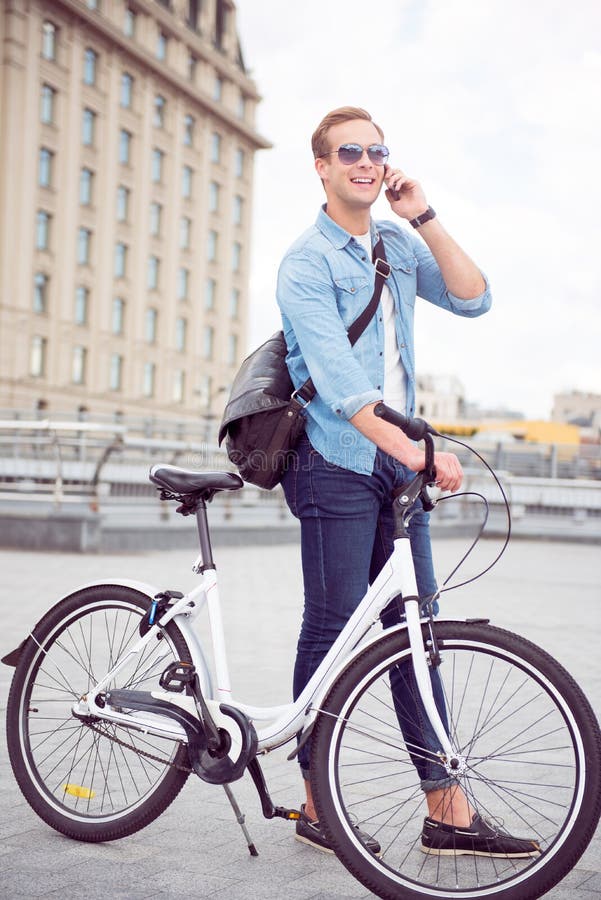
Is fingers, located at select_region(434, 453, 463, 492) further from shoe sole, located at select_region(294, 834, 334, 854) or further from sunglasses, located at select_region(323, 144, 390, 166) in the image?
shoe sole, located at select_region(294, 834, 334, 854)

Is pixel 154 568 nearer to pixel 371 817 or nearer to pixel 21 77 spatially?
pixel 371 817

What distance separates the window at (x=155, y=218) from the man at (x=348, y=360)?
54.5 meters

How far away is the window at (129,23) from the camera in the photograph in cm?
5516

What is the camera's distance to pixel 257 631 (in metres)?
8.07

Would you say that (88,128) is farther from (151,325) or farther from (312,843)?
(312,843)

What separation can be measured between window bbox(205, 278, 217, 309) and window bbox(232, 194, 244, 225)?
148 inches

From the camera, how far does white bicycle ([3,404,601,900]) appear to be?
2.98 m

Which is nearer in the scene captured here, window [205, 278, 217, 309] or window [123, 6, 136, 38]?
window [123, 6, 136, 38]

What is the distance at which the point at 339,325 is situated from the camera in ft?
10.9

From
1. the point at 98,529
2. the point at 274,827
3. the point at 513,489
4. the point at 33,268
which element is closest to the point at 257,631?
the point at 274,827

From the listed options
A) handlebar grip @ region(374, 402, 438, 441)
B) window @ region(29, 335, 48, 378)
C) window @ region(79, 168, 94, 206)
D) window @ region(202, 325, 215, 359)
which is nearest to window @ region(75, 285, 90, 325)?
window @ region(29, 335, 48, 378)

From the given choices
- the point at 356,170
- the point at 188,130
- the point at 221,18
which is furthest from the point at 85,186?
the point at 356,170

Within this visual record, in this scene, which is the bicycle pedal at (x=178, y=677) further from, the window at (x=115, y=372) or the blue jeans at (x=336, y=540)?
the window at (x=115, y=372)

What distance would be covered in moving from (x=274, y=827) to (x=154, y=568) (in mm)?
8744
